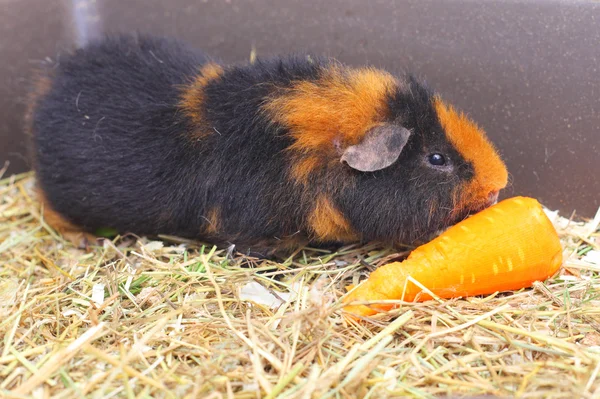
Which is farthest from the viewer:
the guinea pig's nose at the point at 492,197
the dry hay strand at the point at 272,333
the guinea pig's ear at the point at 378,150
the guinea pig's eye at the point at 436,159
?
the guinea pig's nose at the point at 492,197

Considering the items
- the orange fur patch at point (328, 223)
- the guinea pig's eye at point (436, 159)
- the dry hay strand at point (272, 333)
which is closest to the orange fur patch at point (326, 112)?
the orange fur patch at point (328, 223)

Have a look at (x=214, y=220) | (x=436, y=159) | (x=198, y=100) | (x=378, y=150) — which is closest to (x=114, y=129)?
(x=198, y=100)

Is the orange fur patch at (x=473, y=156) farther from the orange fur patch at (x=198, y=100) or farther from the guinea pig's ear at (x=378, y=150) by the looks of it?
the orange fur patch at (x=198, y=100)

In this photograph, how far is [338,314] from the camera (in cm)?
220

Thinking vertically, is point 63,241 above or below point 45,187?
below

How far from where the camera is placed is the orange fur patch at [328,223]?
2371 millimetres

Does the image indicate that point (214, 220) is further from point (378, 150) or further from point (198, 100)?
point (378, 150)

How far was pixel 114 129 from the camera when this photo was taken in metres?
2.62

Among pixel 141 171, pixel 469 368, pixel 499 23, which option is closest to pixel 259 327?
pixel 469 368

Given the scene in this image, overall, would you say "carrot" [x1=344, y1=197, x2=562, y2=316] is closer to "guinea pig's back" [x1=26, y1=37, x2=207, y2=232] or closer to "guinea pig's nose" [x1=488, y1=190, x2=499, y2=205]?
"guinea pig's nose" [x1=488, y1=190, x2=499, y2=205]

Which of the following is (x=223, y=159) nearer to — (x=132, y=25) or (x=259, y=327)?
(x=259, y=327)

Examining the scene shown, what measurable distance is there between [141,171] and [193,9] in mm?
1355

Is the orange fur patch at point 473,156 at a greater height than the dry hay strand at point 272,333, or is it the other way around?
the orange fur patch at point 473,156

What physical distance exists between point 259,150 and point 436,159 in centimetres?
70
